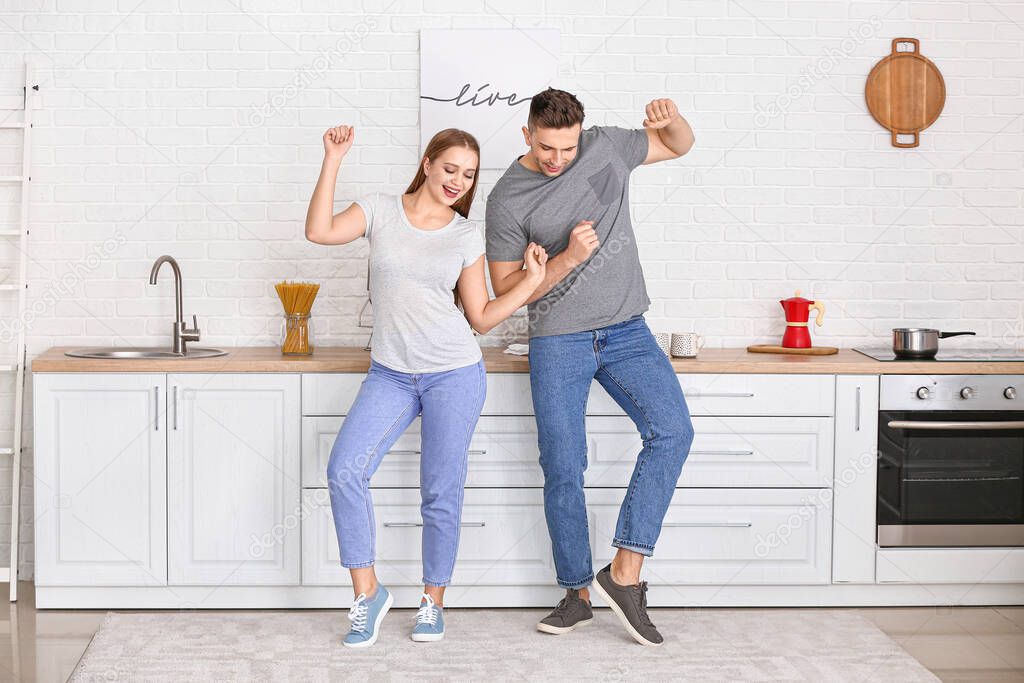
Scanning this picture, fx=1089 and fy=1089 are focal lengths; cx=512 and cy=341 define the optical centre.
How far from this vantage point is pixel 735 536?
11.7 feet

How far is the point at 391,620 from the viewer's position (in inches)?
136

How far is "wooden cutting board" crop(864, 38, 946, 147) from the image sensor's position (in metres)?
4.00

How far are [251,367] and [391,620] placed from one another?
921 millimetres

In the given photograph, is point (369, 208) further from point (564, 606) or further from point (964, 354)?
point (964, 354)

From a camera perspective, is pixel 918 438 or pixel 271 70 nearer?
pixel 918 438

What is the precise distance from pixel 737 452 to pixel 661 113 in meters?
1.12

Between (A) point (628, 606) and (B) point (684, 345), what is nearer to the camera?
(A) point (628, 606)

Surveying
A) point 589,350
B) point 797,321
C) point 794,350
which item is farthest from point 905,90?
point 589,350

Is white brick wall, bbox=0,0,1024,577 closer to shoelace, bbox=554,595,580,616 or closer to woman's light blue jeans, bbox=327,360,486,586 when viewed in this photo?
woman's light blue jeans, bbox=327,360,486,586

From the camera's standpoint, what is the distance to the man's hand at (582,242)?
3.05 m

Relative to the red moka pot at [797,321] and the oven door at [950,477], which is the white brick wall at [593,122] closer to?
the red moka pot at [797,321]

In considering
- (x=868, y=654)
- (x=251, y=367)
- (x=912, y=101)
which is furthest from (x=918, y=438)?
(x=251, y=367)

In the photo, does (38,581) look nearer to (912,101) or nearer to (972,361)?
(972,361)

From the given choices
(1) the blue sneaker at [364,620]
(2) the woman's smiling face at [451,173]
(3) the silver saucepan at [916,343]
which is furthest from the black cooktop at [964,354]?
(1) the blue sneaker at [364,620]
